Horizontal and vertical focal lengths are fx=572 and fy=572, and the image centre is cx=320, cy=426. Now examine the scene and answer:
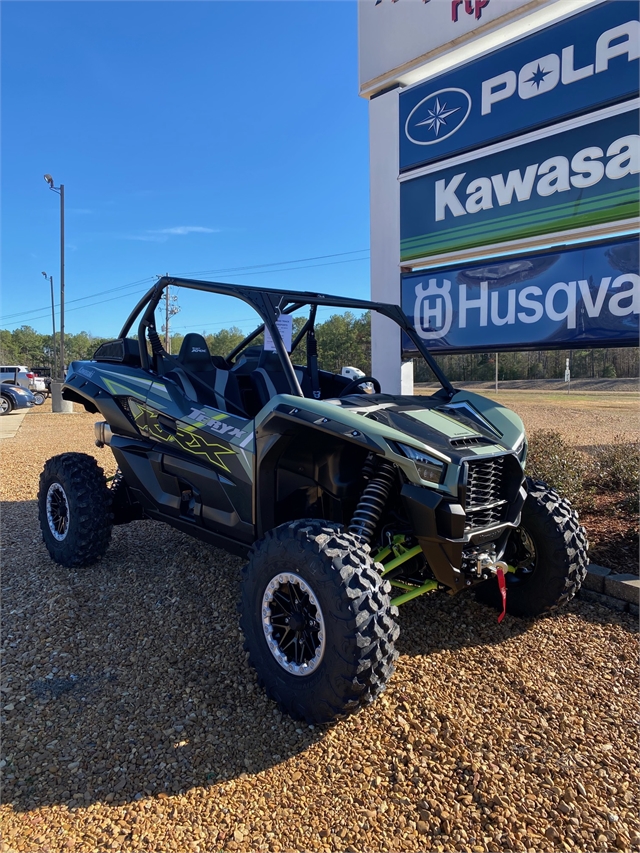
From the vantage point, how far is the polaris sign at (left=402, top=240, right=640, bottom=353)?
445cm

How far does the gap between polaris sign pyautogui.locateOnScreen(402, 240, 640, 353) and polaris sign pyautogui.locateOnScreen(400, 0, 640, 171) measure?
114cm

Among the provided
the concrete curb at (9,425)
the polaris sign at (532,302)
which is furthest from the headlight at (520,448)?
the concrete curb at (9,425)

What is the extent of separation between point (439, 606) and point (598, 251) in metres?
3.07

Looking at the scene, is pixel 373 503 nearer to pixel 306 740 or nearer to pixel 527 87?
pixel 306 740

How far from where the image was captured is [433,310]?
565 centimetres

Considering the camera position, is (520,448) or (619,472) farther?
(619,472)

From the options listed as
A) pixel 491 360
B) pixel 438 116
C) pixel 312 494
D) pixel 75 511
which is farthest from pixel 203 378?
pixel 491 360

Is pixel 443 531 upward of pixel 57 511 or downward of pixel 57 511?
upward

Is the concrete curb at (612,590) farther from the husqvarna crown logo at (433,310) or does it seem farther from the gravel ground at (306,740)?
the husqvarna crown logo at (433,310)

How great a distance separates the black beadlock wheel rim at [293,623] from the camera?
2490 millimetres

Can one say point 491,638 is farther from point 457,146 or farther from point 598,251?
point 457,146

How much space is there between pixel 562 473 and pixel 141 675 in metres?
3.87

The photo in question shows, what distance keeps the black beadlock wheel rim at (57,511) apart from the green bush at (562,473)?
388 centimetres

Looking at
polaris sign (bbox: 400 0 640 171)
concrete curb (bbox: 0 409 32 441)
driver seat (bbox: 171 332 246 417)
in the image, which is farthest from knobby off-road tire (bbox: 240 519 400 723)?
concrete curb (bbox: 0 409 32 441)
